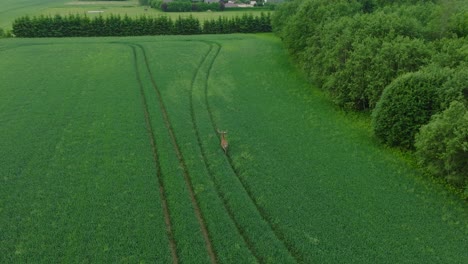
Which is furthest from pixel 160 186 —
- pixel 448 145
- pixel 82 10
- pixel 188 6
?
pixel 82 10

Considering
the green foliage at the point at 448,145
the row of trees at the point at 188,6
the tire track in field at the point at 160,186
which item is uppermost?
the row of trees at the point at 188,6

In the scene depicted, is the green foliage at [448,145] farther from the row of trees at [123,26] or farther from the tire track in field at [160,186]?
the row of trees at [123,26]

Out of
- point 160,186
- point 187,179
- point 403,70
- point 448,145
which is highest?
point 403,70

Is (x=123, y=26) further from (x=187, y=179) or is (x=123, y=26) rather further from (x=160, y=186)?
(x=160, y=186)

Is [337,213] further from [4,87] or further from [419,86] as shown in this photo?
[4,87]

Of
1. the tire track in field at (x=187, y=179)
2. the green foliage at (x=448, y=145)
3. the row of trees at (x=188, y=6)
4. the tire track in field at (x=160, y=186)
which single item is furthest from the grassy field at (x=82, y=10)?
the green foliage at (x=448, y=145)
